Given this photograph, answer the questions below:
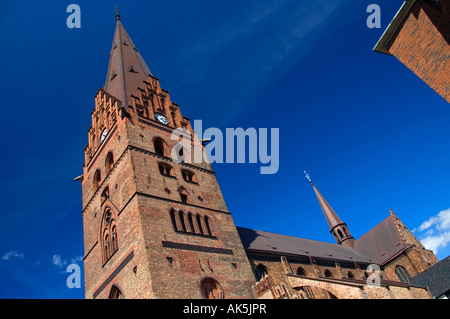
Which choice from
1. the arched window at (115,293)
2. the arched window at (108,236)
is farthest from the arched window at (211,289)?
the arched window at (108,236)

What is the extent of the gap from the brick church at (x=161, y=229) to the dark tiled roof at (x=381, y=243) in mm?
8854

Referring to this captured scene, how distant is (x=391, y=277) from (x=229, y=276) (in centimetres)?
2592

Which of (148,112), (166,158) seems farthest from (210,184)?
(148,112)

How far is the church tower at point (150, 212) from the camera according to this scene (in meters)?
16.9

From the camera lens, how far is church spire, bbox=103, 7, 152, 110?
27656 millimetres

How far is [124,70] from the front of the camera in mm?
29844

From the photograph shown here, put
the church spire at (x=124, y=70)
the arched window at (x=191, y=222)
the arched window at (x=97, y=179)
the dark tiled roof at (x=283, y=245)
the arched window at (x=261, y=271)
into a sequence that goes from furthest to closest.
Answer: the church spire at (x=124, y=70) < the dark tiled roof at (x=283, y=245) < the arched window at (x=97, y=179) < the arched window at (x=261, y=271) < the arched window at (x=191, y=222)

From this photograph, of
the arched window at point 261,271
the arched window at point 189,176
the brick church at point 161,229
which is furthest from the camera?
the arched window at point 189,176

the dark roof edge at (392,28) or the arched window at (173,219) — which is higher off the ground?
the arched window at (173,219)

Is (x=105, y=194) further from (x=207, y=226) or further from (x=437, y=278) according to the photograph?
(x=437, y=278)

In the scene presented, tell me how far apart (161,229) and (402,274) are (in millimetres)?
29640

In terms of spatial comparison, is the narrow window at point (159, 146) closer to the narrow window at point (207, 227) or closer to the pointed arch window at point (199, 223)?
the pointed arch window at point (199, 223)

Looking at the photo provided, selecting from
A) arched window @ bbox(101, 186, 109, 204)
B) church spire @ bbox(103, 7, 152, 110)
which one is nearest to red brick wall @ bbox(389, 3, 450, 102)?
church spire @ bbox(103, 7, 152, 110)

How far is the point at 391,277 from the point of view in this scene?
121 ft
